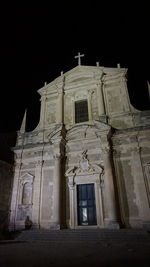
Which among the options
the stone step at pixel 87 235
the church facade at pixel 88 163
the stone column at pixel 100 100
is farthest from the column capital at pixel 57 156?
the stone step at pixel 87 235

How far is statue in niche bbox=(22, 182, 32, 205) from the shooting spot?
39.1 feet

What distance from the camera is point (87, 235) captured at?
864 cm

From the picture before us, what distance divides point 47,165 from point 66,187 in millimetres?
1946

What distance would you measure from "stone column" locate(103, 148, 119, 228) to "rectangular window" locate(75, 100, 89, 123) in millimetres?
3545

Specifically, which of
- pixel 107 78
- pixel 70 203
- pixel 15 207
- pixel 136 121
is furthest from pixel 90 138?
pixel 15 207

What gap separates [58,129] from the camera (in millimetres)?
12672

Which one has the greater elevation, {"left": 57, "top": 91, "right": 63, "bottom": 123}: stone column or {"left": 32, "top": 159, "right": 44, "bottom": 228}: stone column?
{"left": 57, "top": 91, "right": 63, "bottom": 123}: stone column

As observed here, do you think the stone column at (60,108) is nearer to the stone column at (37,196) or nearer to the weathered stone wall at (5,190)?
the stone column at (37,196)

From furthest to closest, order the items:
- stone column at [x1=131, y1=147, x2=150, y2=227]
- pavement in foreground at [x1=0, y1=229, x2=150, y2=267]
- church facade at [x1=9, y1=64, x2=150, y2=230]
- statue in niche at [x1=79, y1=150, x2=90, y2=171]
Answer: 1. statue in niche at [x1=79, y1=150, x2=90, y2=171]
2. church facade at [x1=9, y1=64, x2=150, y2=230]
3. stone column at [x1=131, y1=147, x2=150, y2=227]
4. pavement in foreground at [x1=0, y1=229, x2=150, y2=267]

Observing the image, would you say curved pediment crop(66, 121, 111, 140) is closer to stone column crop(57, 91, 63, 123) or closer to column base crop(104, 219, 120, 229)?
stone column crop(57, 91, 63, 123)

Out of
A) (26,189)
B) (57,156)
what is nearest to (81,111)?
(57,156)

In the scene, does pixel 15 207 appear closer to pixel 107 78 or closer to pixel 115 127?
pixel 115 127

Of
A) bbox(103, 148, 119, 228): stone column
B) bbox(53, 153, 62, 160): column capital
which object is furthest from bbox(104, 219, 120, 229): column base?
bbox(53, 153, 62, 160): column capital

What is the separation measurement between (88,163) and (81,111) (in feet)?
14.0
